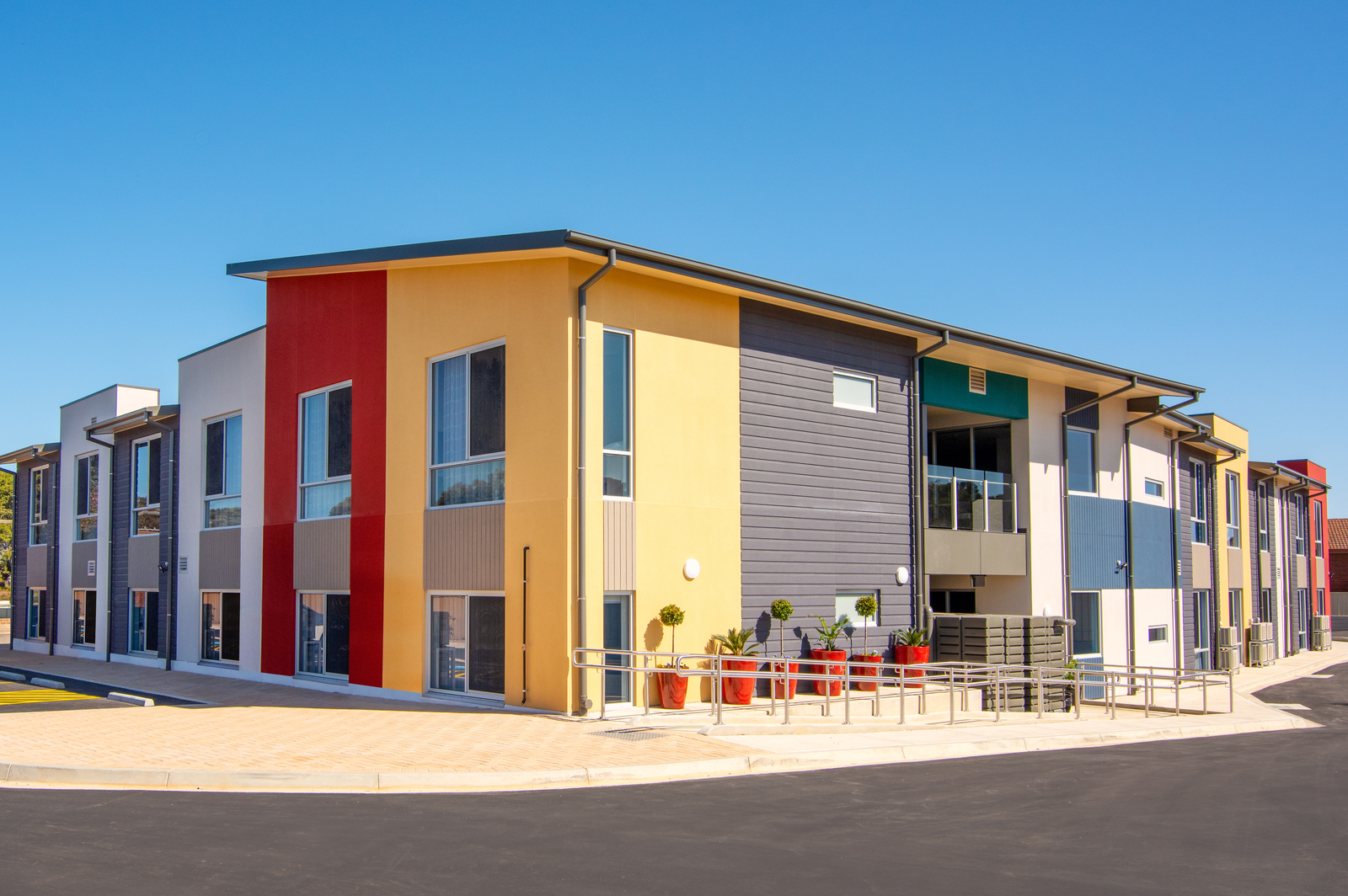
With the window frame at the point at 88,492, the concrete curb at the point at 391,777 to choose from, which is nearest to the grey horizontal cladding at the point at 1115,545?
the concrete curb at the point at 391,777

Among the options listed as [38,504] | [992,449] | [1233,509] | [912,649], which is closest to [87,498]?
[38,504]

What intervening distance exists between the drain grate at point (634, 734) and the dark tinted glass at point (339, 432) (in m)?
7.65

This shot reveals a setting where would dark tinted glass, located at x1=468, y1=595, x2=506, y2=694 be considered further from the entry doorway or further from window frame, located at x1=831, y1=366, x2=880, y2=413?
window frame, located at x1=831, y1=366, x2=880, y2=413

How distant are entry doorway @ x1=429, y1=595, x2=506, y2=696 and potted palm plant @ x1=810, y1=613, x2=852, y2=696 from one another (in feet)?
16.3

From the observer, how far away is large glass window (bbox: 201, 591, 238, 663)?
21.1 m

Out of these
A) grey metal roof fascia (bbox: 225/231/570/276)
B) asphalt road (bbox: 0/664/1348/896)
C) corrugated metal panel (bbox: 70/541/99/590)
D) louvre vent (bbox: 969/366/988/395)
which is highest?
grey metal roof fascia (bbox: 225/231/570/276)

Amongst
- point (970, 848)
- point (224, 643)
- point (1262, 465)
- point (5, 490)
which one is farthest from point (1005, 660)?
point (5, 490)

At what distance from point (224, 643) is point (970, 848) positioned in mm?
17531

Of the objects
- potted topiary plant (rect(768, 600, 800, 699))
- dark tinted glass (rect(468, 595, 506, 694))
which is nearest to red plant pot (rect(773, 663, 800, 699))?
potted topiary plant (rect(768, 600, 800, 699))

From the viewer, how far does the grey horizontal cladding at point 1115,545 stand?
77.6 ft

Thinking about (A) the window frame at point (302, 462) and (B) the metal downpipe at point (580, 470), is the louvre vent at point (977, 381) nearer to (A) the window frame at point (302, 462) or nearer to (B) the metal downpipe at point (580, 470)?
(B) the metal downpipe at point (580, 470)

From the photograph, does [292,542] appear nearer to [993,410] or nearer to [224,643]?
[224,643]

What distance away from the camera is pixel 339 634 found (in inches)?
713

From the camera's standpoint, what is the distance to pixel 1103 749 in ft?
45.5
